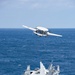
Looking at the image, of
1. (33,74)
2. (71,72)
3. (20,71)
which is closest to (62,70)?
(71,72)

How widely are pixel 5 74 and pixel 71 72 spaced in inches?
1176

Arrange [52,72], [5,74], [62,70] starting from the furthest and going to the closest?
[62,70] → [5,74] → [52,72]

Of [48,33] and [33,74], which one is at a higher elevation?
[48,33]

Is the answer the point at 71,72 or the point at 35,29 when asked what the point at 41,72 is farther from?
the point at 71,72

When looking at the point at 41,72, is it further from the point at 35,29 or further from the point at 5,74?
the point at 5,74

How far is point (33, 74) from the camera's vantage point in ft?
463

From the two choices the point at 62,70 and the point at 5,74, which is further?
the point at 62,70

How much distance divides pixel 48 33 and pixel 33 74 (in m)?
14.5

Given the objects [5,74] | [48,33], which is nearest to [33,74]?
[48,33]

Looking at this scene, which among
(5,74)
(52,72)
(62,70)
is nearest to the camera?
(52,72)

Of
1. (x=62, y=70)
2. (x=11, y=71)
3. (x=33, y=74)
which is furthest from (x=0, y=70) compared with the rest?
(x=33, y=74)

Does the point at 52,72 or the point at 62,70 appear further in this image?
the point at 62,70

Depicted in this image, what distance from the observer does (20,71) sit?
190m

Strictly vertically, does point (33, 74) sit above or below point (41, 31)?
below
